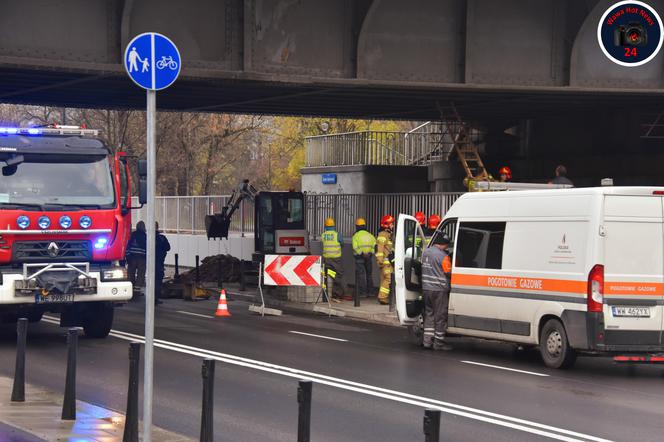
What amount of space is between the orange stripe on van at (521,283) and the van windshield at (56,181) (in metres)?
5.51

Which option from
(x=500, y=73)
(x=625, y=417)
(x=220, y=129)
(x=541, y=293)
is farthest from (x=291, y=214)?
(x=220, y=129)

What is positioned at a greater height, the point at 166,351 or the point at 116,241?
the point at 116,241

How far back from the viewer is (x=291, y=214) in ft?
100

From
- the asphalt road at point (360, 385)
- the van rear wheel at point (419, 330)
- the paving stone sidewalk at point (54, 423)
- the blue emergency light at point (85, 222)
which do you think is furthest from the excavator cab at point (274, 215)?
the paving stone sidewalk at point (54, 423)

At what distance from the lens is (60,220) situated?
16.2 meters

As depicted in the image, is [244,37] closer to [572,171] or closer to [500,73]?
[500,73]

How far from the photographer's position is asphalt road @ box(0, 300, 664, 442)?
10.1 meters

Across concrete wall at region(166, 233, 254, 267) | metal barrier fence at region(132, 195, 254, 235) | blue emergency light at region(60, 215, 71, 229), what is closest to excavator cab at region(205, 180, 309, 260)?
metal barrier fence at region(132, 195, 254, 235)

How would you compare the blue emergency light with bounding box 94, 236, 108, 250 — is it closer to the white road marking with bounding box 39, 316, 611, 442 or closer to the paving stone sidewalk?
the white road marking with bounding box 39, 316, 611, 442

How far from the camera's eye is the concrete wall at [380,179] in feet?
117

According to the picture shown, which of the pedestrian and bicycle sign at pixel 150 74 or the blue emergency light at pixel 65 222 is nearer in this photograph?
the pedestrian and bicycle sign at pixel 150 74

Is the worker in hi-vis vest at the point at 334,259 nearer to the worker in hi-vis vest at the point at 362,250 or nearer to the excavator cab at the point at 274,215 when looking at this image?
the worker in hi-vis vest at the point at 362,250

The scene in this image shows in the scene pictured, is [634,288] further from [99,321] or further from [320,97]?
[320,97]

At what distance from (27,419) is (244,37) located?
1155cm
